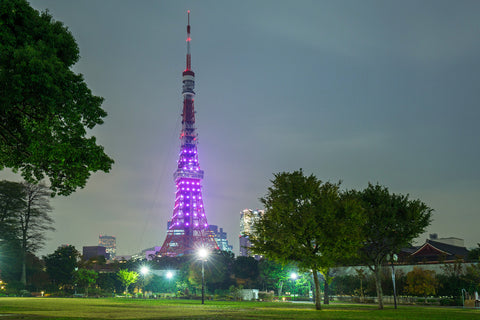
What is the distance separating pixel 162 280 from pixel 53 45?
76931 mm

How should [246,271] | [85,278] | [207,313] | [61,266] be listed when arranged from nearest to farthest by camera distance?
[207,313] → [85,278] → [61,266] → [246,271]

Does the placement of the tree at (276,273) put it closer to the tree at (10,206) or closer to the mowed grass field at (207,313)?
the mowed grass field at (207,313)

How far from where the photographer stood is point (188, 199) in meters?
159

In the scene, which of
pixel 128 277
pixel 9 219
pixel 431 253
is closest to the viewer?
pixel 431 253

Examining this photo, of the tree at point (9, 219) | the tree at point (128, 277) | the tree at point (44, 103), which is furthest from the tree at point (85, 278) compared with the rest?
the tree at point (44, 103)

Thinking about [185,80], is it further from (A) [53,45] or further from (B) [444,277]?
(A) [53,45]

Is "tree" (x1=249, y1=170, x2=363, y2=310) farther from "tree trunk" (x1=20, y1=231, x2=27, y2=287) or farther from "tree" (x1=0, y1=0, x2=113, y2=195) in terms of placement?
"tree trunk" (x1=20, y1=231, x2=27, y2=287)

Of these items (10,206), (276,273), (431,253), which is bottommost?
(276,273)

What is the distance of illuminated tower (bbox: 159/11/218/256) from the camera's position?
145500mm

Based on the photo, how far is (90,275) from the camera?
86.2 meters

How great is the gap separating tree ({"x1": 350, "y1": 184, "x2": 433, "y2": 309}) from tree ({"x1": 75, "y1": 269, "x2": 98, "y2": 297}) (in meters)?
63.1

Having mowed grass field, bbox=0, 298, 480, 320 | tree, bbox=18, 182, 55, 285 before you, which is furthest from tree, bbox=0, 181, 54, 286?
mowed grass field, bbox=0, 298, 480, 320

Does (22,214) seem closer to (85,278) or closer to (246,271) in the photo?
(85,278)

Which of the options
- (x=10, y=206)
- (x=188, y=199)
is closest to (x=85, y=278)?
(x=10, y=206)
